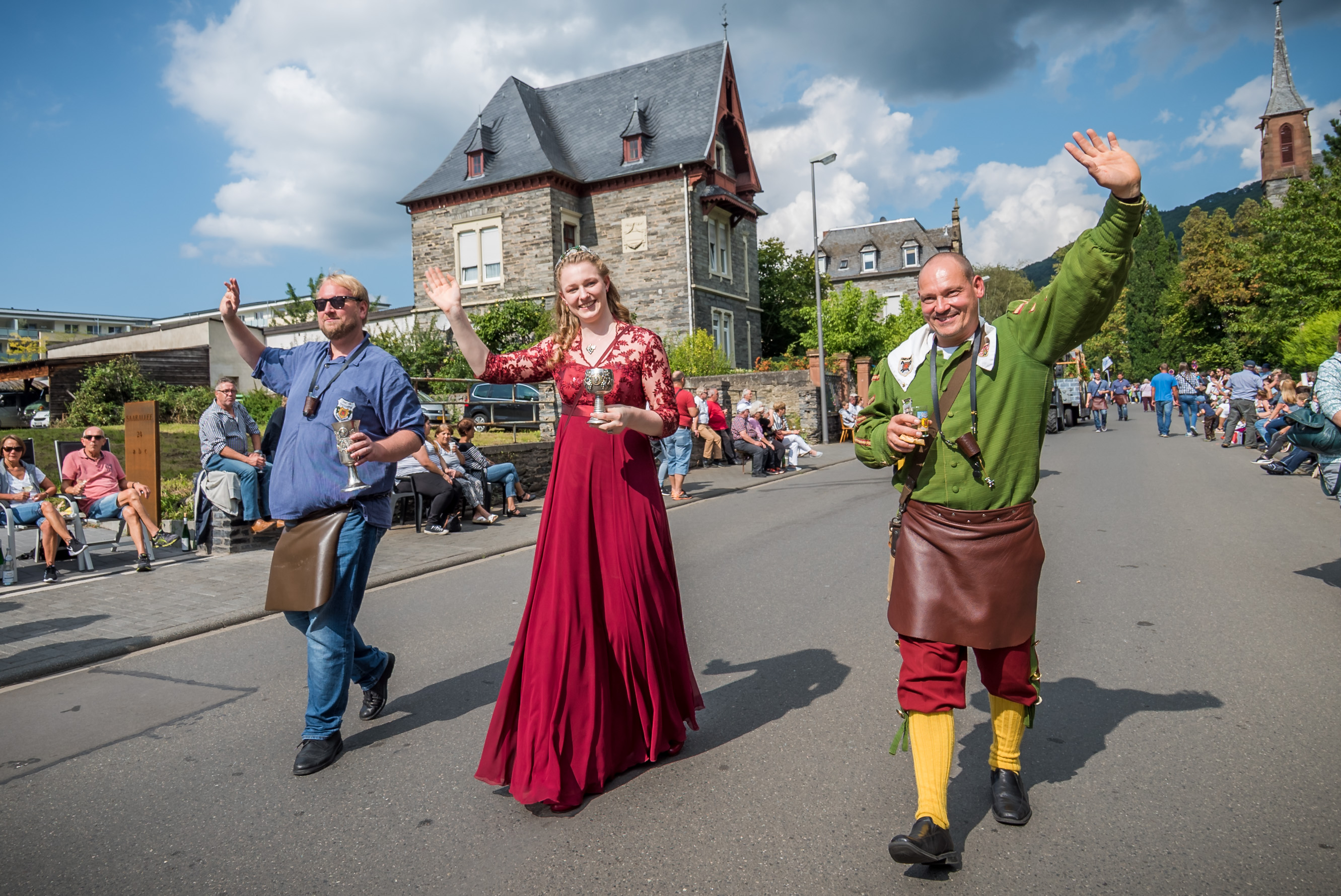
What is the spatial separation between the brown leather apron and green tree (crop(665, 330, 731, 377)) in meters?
24.6

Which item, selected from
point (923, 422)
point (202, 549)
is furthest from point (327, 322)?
point (202, 549)

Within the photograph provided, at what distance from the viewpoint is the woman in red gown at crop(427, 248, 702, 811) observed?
3273 millimetres

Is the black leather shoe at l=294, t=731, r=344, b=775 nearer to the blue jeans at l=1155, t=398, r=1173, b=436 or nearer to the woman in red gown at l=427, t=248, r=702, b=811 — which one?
the woman in red gown at l=427, t=248, r=702, b=811

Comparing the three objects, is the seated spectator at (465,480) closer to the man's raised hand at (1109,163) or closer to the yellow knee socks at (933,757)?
the yellow knee socks at (933,757)

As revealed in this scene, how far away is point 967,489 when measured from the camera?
2.81 metres

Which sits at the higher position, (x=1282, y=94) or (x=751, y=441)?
(x=1282, y=94)

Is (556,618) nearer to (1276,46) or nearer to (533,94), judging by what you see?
(533,94)

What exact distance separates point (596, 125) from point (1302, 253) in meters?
24.1

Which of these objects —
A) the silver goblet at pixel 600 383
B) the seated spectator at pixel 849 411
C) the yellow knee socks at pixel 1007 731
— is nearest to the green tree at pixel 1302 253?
the seated spectator at pixel 849 411

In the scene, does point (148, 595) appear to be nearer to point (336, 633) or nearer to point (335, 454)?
point (336, 633)

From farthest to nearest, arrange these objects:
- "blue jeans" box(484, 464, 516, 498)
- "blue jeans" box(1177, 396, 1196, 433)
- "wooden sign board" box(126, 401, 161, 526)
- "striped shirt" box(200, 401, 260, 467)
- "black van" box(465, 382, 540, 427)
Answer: "blue jeans" box(1177, 396, 1196, 433) → "black van" box(465, 382, 540, 427) → "blue jeans" box(484, 464, 516, 498) → "wooden sign board" box(126, 401, 161, 526) → "striped shirt" box(200, 401, 260, 467)

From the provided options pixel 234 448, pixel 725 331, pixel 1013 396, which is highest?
pixel 725 331

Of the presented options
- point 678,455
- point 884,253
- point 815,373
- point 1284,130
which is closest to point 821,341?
point 815,373

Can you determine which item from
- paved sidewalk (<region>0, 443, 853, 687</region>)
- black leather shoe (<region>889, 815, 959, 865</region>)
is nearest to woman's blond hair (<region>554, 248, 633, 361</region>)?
black leather shoe (<region>889, 815, 959, 865</region>)
